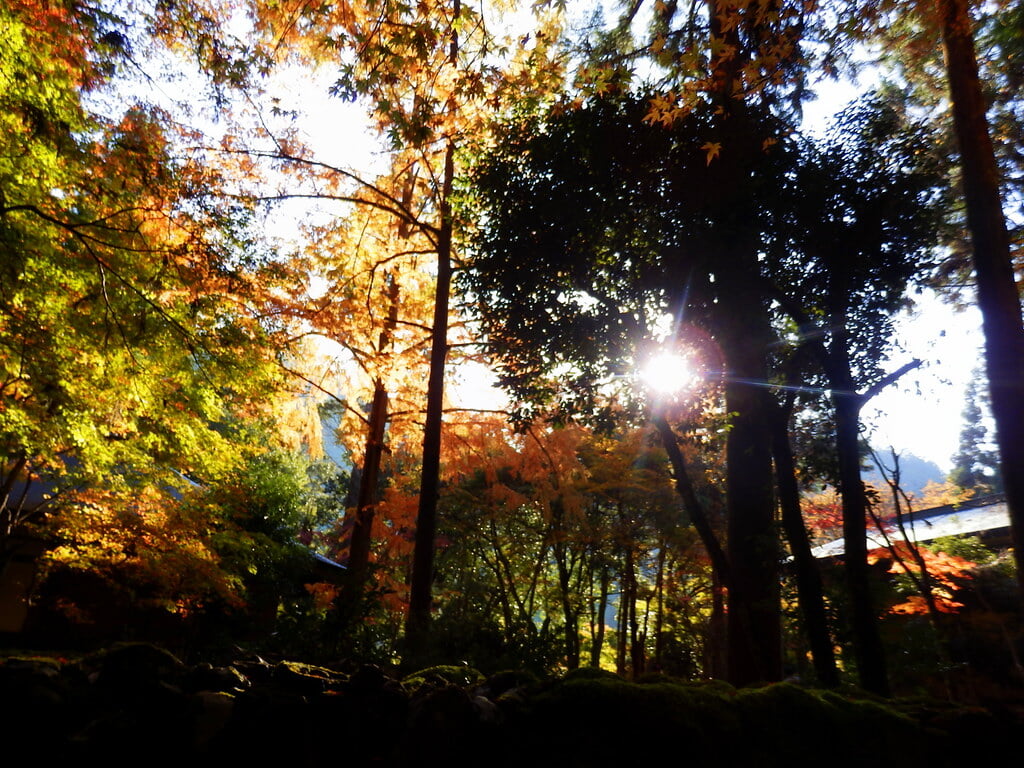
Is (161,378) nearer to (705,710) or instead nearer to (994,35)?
(705,710)

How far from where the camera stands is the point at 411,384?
11383 mm

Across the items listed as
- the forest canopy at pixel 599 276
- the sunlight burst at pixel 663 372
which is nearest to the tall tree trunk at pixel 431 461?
the forest canopy at pixel 599 276

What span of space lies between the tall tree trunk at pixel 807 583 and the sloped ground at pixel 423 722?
2686 mm

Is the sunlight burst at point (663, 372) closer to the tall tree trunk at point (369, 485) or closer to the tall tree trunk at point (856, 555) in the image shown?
the tall tree trunk at point (856, 555)

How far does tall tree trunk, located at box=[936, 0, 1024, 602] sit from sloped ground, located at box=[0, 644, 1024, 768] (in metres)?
2.19

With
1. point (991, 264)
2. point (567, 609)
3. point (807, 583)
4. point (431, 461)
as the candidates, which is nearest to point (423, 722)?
point (807, 583)

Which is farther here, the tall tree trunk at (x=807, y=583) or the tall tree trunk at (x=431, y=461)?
the tall tree trunk at (x=431, y=461)

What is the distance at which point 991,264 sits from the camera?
4.14 metres

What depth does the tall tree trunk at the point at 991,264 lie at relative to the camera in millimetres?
3869

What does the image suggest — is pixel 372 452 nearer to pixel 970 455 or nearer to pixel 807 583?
pixel 807 583

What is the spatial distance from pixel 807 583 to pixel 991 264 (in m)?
2.84

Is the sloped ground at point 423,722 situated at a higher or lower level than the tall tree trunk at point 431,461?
lower

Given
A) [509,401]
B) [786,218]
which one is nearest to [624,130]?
Answer: [786,218]

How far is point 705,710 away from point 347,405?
406 inches
